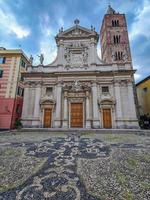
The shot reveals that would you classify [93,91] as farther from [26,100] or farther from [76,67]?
[26,100]

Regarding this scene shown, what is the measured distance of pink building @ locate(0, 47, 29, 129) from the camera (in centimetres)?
1650

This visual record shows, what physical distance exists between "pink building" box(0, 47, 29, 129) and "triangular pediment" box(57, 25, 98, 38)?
6869 millimetres

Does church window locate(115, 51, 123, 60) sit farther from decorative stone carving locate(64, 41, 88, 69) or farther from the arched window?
decorative stone carving locate(64, 41, 88, 69)

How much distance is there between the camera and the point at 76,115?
643 inches

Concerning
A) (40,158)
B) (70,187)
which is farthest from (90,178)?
(40,158)

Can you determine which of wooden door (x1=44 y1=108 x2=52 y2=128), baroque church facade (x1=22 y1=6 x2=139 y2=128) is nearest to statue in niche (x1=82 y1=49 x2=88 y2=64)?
baroque church facade (x1=22 y1=6 x2=139 y2=128)

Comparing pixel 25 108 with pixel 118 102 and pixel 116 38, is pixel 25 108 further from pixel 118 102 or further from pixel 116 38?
pixel 116 38

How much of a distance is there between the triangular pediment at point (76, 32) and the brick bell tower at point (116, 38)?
25.3ft

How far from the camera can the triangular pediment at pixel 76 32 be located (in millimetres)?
18938

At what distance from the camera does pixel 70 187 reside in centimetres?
265

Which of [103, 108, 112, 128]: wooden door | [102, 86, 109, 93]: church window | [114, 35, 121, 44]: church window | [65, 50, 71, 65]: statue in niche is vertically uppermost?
[114, 35, 121, 44]: church window

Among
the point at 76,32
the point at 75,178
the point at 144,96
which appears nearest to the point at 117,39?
the point at 76,32

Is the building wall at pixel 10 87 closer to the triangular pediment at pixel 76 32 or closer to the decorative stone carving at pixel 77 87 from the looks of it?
the decorative stone carving at pixel 77 87

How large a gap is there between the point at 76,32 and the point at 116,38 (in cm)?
1245
